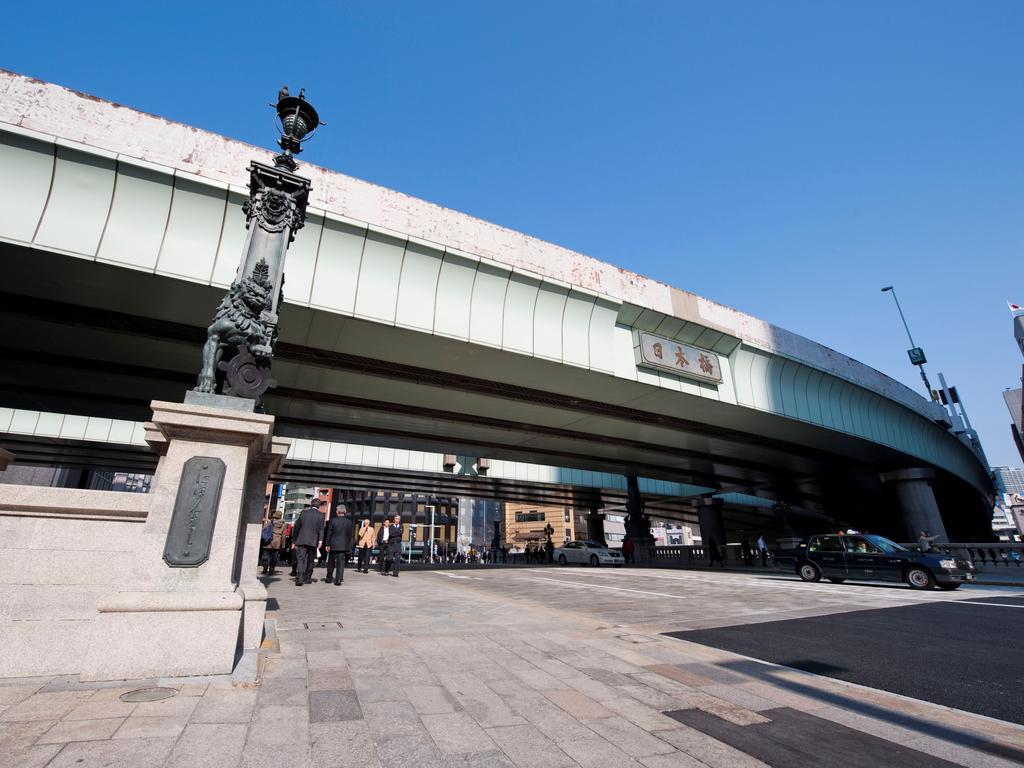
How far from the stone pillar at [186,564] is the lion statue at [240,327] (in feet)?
2.14

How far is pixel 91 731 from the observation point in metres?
2.76

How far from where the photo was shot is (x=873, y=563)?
13.8 meters

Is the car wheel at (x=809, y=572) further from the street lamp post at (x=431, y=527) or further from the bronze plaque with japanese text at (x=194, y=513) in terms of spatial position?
the street lamp post at (x=431, y=527)

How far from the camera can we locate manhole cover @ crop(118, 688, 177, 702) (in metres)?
3.35

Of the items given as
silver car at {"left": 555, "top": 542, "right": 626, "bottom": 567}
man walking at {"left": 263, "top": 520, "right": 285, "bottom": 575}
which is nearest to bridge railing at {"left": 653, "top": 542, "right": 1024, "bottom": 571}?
silver car at {"left": 555, "top": 542, "right": 626, "bottom": 567}

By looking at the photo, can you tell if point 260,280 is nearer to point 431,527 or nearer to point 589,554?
point 589,554

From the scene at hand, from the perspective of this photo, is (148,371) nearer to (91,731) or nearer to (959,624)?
(91,731)

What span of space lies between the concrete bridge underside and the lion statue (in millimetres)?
6506

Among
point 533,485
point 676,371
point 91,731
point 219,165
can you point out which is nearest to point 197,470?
point 91,731

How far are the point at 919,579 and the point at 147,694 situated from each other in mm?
16596

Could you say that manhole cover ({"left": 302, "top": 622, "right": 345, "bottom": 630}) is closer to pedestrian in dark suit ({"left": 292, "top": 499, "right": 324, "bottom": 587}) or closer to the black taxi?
pedestrian in dark suit ({"left": 292, "top": 499, "right": 324, "bottom": 587})

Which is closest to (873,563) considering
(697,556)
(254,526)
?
(254,526)

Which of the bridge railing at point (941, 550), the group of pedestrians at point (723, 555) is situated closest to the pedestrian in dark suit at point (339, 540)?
the bridge railing at point (941, 550)

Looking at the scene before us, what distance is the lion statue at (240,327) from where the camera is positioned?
5219 mm
